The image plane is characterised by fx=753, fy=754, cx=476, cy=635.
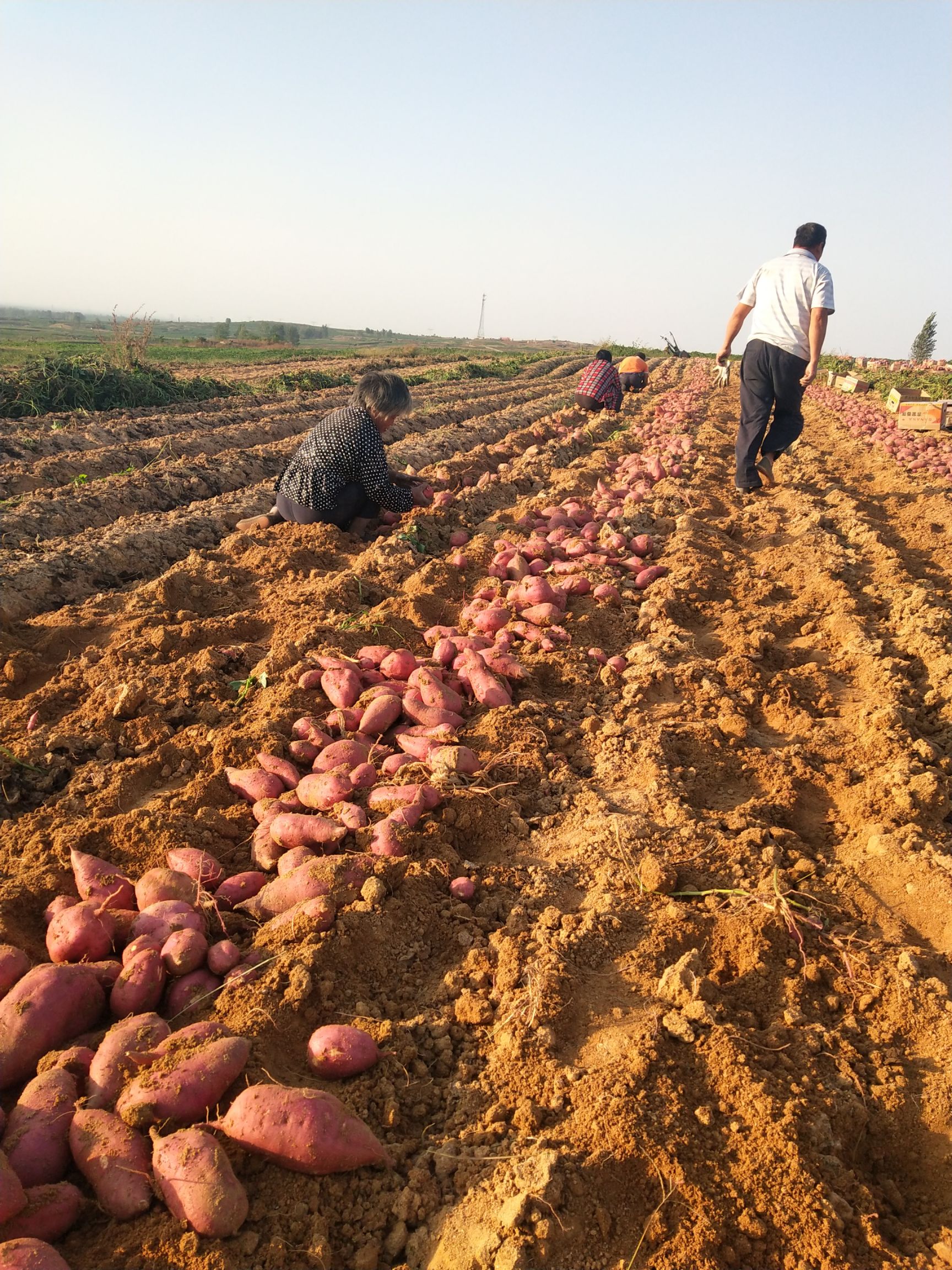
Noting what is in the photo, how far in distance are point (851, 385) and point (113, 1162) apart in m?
19.3

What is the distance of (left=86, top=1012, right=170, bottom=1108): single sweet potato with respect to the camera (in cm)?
150

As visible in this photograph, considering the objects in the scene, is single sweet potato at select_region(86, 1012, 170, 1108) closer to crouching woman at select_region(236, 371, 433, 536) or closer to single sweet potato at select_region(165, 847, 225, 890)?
single sweet potato at select_region(165, 847, 225, 890)

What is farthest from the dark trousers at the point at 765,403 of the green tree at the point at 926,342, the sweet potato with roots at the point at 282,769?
the green tree at the point at 926,342

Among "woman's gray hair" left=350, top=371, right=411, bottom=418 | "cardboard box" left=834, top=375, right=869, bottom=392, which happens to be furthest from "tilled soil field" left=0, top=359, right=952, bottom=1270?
"cardboard box" left=834, top=375, right=869, bottom=392

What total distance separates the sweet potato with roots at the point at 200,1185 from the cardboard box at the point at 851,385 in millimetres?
19110

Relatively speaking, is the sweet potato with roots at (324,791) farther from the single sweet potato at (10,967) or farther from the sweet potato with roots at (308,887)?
the single sweet potato at (10,967)

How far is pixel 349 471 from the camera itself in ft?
17.0

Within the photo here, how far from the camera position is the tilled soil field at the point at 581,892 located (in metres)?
1.39

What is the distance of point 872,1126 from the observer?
1.59 metres

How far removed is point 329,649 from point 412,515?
7.34 ft

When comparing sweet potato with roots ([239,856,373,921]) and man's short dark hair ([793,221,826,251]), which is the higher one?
man's short dark hair ([793,221,826,251])

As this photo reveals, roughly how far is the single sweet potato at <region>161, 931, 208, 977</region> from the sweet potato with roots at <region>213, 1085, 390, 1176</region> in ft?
1.50

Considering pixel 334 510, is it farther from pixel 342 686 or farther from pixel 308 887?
pixel 308 887

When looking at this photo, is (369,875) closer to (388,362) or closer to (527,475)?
(527,475)
